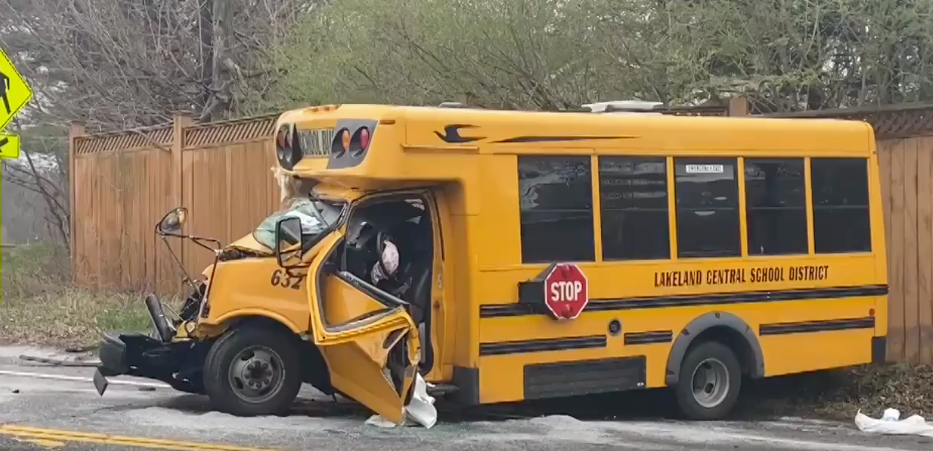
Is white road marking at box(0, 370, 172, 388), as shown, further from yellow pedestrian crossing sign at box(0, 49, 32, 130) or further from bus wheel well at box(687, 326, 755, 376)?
bus wheel well at box(687, 326, 755, 376)

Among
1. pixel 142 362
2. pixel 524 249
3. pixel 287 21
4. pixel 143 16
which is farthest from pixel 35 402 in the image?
pixel 143 16

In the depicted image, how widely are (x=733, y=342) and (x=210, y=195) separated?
8.38 meters

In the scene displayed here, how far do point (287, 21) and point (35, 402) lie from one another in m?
10.9

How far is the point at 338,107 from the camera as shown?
951 cm

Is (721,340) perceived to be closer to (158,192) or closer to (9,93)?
(9,93)

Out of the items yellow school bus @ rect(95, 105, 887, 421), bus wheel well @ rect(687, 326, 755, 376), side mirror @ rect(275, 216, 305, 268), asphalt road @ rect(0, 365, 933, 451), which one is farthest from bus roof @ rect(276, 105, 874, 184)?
asphalt road @ rect(0, 365, 933, 451)

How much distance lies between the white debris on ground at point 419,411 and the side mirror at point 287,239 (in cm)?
125

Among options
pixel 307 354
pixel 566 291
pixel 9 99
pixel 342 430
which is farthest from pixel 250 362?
pixel 9 99

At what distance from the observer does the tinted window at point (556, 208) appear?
949 cm

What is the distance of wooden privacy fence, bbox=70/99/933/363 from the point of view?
11469 mm

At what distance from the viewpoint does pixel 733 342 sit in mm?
10602

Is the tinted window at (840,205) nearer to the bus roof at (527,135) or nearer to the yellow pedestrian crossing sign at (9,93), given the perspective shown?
the bus roof at (527,135)

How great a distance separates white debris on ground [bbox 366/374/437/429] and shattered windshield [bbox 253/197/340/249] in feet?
4.27

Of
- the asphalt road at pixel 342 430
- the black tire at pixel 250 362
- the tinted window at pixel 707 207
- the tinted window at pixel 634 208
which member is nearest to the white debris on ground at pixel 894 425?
the asphalt road at pixel 342 430
